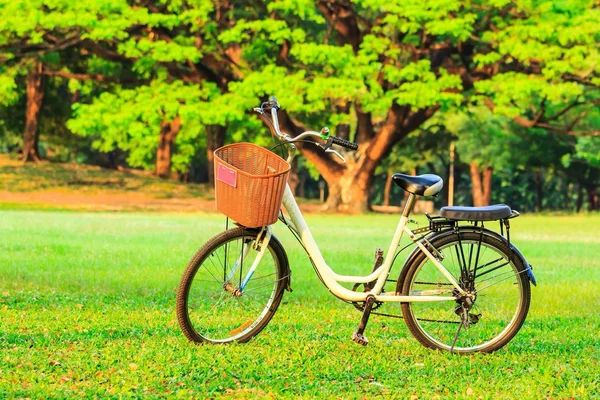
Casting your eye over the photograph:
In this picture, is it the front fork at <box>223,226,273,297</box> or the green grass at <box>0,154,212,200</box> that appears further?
the green grass at <box>0,154,212,200</box>

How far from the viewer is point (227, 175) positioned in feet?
19.6

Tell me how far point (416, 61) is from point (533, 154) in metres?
16.7

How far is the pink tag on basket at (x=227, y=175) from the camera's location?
5.94m

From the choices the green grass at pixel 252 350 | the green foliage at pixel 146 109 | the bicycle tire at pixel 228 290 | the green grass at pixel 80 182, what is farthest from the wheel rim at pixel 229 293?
the green grass at pixel 80 182

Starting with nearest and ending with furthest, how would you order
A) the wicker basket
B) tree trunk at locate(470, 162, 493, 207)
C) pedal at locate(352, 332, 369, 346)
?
the wicker basket
pedal at locate(352, 332, 369, 346)
tree trunk at locate(470, 162, 493, 207)

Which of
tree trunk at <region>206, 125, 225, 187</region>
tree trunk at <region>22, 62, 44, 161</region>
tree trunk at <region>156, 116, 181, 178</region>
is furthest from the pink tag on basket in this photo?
tree trunk at <region>156, 116, 181, 178</region>

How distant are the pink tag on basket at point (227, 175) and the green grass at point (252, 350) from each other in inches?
42.9

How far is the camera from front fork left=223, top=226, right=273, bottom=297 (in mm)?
6438

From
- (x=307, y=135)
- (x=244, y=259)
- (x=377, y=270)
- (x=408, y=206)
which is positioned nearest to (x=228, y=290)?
(x=244, y=259)

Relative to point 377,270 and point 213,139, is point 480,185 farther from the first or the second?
point 377,270

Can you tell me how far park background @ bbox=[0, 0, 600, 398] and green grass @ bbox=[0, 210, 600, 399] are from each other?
0.03m

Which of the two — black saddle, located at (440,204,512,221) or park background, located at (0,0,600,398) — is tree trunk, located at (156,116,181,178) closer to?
park background, located at (0,0,600,398)

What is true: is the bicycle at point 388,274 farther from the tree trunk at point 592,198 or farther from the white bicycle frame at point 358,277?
the tree trunk at point 592,198

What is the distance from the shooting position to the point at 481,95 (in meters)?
28.8
